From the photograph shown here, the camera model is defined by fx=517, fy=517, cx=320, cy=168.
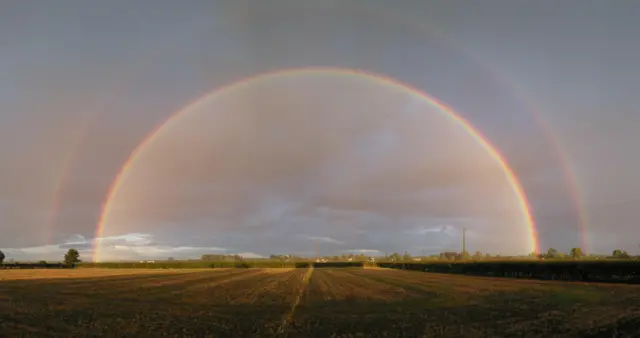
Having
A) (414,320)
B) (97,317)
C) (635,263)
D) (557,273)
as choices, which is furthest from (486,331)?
(557,273)

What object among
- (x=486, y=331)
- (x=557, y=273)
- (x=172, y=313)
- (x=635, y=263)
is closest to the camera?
(x=486, y=331)

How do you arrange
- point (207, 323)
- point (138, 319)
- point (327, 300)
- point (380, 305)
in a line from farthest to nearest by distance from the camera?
point (327, 300) < point (380, 305) < point (138, 319) < point (207, 323)

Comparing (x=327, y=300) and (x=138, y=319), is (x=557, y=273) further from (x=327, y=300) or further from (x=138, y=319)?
(x=138, y=319)

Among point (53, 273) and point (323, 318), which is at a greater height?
point (323, 318)

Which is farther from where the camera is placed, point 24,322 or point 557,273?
point 557,273

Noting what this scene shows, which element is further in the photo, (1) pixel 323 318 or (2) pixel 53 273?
(2) pixel 53 273

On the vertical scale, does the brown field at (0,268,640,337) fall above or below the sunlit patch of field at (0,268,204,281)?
above

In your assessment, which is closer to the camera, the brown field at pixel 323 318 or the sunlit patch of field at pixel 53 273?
the brown field at pixel 323 318

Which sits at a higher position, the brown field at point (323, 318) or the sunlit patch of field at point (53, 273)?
the brown field at point (323, 318)

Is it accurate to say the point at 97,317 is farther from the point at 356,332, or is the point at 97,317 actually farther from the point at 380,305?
the point at 380,305

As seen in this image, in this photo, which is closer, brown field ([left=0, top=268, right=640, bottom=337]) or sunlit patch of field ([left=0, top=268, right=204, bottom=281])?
brown field ([left=0, top=268, right=640, bottom=337])
